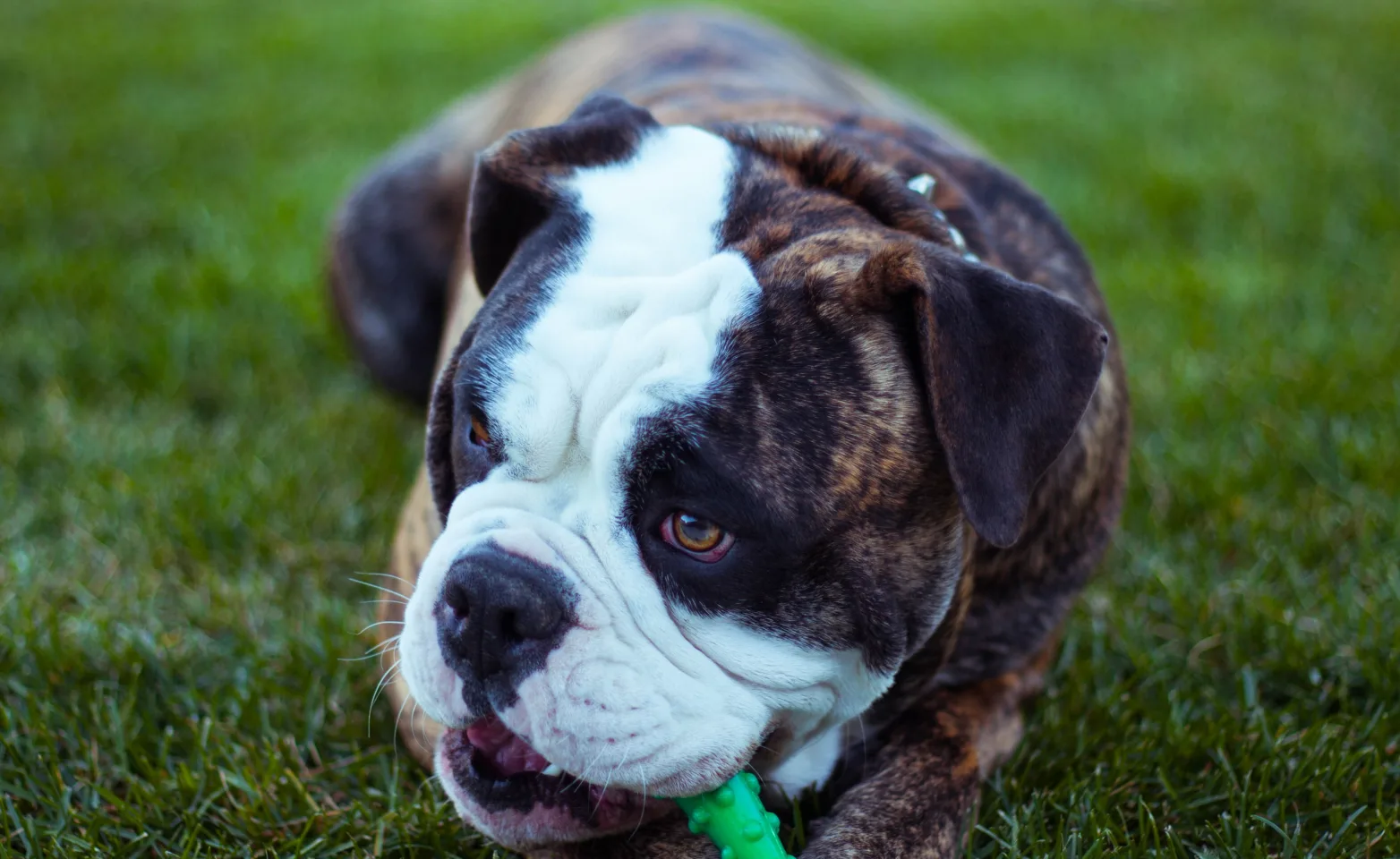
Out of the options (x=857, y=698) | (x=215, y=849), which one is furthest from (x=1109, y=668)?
(x=215, y=849)

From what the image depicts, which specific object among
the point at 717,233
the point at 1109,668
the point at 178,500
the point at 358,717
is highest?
the point at 717,233

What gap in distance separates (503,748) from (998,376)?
110 cm

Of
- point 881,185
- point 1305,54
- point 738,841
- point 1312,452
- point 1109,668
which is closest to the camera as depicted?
point 738,841

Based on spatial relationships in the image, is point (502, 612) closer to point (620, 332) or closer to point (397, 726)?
point (620, 332)

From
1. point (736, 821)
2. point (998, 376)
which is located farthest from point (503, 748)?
point (998, 376)

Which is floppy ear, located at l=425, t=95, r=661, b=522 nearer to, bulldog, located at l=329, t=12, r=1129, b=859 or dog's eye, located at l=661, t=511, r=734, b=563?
bulldog, located at l=329, t=12, r=1129, b=859

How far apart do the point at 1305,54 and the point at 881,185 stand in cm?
763

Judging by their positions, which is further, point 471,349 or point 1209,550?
point 1209,550

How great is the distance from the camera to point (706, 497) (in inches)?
86.1

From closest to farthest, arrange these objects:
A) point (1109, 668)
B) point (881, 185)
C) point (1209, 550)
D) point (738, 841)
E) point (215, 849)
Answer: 1. point (738, 841)
2. point (215, 849)
3. point (881, 185)
4. point (1109, 668)
5. point (1209, 550)

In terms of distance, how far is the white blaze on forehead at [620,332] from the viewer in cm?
225

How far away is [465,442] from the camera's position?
8.28 feet

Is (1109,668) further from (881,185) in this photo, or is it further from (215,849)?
(215,849)

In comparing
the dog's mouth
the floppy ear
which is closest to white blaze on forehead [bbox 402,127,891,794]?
the dog's mouth
